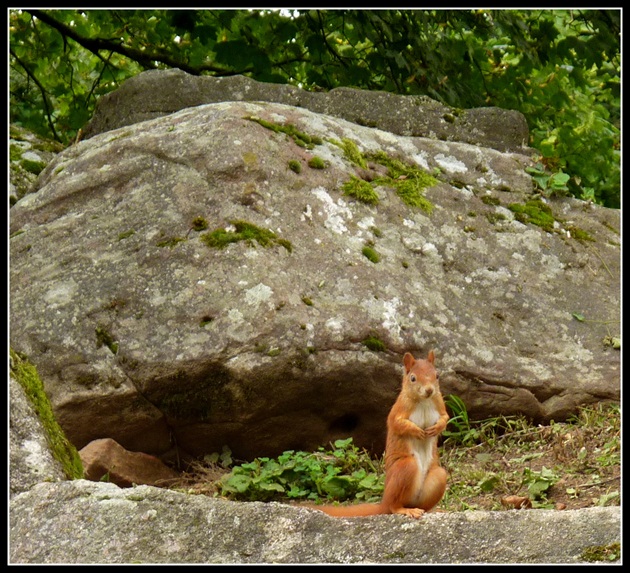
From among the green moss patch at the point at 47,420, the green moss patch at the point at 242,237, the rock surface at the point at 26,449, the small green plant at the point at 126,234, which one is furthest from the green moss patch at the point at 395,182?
the rock surface at the point at 26,449

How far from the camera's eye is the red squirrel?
432cm

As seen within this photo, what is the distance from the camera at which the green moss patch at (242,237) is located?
19.2 ft

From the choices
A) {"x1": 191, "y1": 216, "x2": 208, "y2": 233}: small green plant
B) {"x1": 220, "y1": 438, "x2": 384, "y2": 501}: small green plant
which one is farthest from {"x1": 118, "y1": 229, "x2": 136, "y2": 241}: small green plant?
{"x1": 220, "y1": 438, "x2": 384, "y2": 501}: small green plant

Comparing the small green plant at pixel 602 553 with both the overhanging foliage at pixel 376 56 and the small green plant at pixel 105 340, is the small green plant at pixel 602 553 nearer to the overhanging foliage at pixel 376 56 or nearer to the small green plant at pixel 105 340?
the small green plant at pixel 105 340

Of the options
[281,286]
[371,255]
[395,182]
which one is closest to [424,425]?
[281,286]

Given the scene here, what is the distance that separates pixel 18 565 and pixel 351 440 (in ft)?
8.43

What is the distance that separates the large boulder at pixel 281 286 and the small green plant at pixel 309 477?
23 cm

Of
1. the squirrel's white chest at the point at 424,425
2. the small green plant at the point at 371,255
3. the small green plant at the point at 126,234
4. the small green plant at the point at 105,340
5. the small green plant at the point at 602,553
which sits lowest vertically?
the small green plant at the point at 602,553

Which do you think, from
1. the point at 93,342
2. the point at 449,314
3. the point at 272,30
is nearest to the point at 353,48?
the point at 272,30

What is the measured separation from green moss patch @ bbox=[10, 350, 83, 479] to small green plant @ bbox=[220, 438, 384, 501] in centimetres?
112

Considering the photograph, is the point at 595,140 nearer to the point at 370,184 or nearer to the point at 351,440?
the point at 370,184

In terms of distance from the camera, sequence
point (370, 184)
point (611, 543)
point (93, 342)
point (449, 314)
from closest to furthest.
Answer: point (611, 543) < point (93, 342) < point (449, 314) < point (370, 184)

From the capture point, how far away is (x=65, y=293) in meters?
5.79

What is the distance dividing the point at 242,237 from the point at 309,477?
4.98 ft
